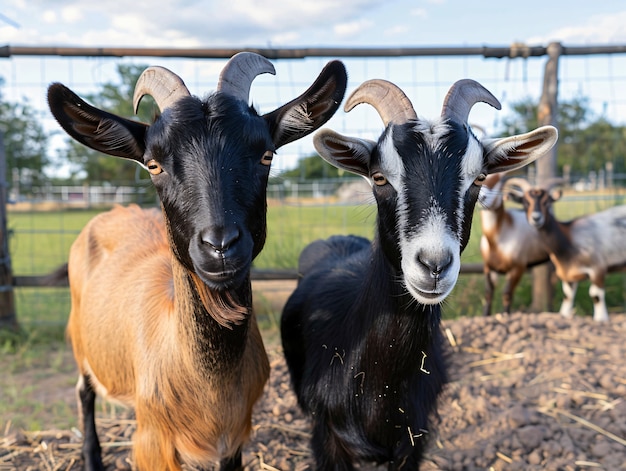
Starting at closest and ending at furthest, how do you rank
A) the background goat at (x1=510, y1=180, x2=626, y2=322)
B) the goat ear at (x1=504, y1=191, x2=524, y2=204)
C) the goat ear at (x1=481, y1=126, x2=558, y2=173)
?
the goat ear at (x1=481, y1=126, x2=558, y2=173) < the background goat at (x1=510, y1=180, x2=626, y2=322) < the goat ear at (x1=504, y1=191, x2=524, y2=204)

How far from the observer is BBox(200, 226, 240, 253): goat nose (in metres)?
1.80

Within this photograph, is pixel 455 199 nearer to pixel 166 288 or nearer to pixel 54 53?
pixel 166 288

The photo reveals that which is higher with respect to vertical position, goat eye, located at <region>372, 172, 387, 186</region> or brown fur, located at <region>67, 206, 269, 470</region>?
goat eye, located at <region>372, 172, 387, 186</region>

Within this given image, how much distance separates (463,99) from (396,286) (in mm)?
1008

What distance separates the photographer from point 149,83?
231 centimetres

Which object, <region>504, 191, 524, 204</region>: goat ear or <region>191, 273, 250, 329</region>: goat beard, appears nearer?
<region>191, 273, 250, 329</region>: goat beard

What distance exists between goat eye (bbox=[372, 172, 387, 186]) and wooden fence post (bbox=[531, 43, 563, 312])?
493cm

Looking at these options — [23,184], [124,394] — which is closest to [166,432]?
[124,394]

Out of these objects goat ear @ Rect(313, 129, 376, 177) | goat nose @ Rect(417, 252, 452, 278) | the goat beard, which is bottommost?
the goat beard

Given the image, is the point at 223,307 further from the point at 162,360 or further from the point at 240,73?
the point at 240,73

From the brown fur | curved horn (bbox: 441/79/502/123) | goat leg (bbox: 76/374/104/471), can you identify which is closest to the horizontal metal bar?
the brown fur

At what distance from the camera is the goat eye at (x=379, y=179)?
7.57ft

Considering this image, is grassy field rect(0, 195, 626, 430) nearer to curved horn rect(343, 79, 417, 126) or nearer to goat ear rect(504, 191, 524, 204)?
goat ear rect(504, 191, 524, 204)

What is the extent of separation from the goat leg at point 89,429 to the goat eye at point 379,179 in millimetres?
2639
